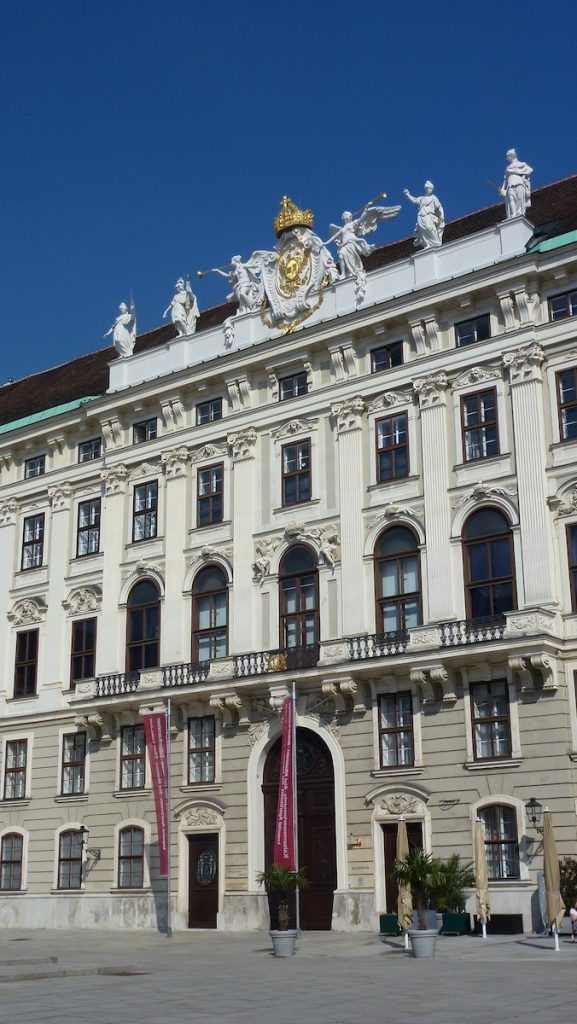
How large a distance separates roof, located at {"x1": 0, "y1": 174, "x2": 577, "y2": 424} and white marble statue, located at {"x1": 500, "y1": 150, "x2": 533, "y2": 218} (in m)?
0.94

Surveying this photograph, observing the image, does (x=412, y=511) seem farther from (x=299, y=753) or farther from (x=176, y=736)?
(x=176, y=736)

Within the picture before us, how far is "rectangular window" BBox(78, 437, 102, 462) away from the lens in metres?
44.4

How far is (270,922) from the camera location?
112ft

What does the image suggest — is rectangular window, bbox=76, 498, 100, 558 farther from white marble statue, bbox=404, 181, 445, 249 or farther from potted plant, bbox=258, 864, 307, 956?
potted plant, bbox=258, 864, 307, 956

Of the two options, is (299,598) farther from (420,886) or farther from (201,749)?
(420,886)

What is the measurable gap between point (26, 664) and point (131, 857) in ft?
29.1

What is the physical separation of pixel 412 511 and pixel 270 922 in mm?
12263

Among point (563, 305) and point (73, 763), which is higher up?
point (563, 305)

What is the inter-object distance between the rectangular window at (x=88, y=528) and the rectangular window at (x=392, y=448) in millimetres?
11826

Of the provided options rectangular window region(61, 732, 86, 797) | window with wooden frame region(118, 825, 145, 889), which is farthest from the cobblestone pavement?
rectangular window region(61, 732, 86, 797)

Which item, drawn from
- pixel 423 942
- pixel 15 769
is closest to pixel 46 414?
pixel 15 769

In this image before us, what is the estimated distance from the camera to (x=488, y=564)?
3347 centimetres

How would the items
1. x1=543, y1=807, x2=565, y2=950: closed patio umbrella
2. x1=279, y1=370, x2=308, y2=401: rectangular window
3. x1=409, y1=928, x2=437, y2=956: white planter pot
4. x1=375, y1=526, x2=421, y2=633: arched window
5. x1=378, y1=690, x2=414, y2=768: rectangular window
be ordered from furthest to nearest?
x1=279, y1=370, x2=308, y2=401: rectangular window < x1=375, y1=526, x2=421, y2=633: arched window < x1=378, y1=690, x2=414, y2=768: rectangular window < x1=543, y1=807, x2=565, y2=950: closed patio umbrella < x1=409, y1=928, x2=437, y2=956: white planter pot

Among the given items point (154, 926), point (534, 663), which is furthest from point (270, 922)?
point (534, 663)
